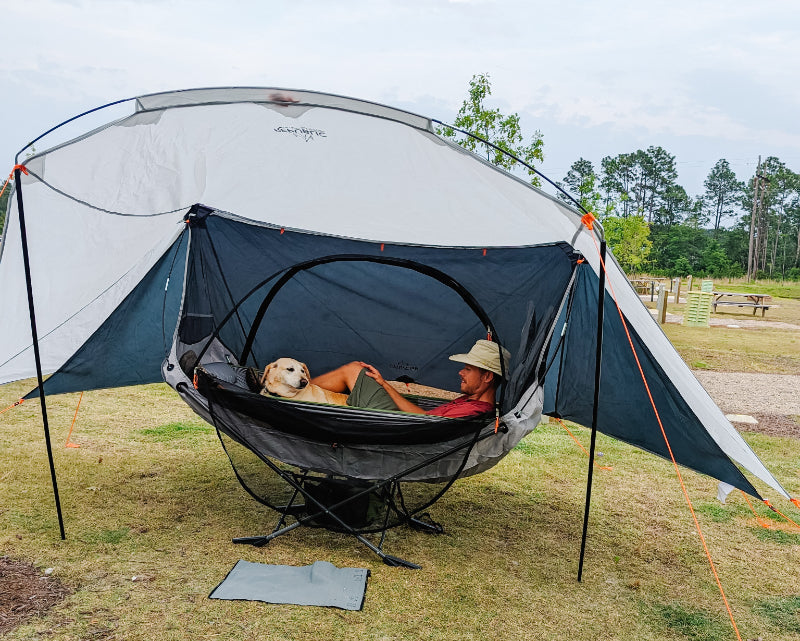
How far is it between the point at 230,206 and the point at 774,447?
386cm

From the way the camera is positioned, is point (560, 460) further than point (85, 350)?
Yes

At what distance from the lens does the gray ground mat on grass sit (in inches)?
94.8

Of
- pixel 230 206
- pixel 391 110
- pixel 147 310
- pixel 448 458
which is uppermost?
pixel 391 110

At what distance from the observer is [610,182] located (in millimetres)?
49031

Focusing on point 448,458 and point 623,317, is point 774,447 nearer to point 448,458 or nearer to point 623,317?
point 623,317

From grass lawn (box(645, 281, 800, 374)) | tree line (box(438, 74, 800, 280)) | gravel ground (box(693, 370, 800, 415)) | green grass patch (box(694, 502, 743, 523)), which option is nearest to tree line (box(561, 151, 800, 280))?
tree line (box(438, 74, 800, 280))

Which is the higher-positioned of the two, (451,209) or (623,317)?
(451,209)

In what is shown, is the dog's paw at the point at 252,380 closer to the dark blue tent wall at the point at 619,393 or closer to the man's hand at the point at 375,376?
the man's hand at the point at 375,376

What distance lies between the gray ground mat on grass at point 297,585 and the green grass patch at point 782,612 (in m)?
1.46

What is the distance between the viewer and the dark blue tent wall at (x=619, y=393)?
2.60m

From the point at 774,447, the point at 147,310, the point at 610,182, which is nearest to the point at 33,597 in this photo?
the point at 147,310

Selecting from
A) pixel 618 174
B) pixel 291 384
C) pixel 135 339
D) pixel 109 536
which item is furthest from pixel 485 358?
pixel 618 174

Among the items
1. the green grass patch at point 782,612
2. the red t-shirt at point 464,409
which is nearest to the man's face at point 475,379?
the red t-shirt at point 464,409

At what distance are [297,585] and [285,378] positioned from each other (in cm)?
114
